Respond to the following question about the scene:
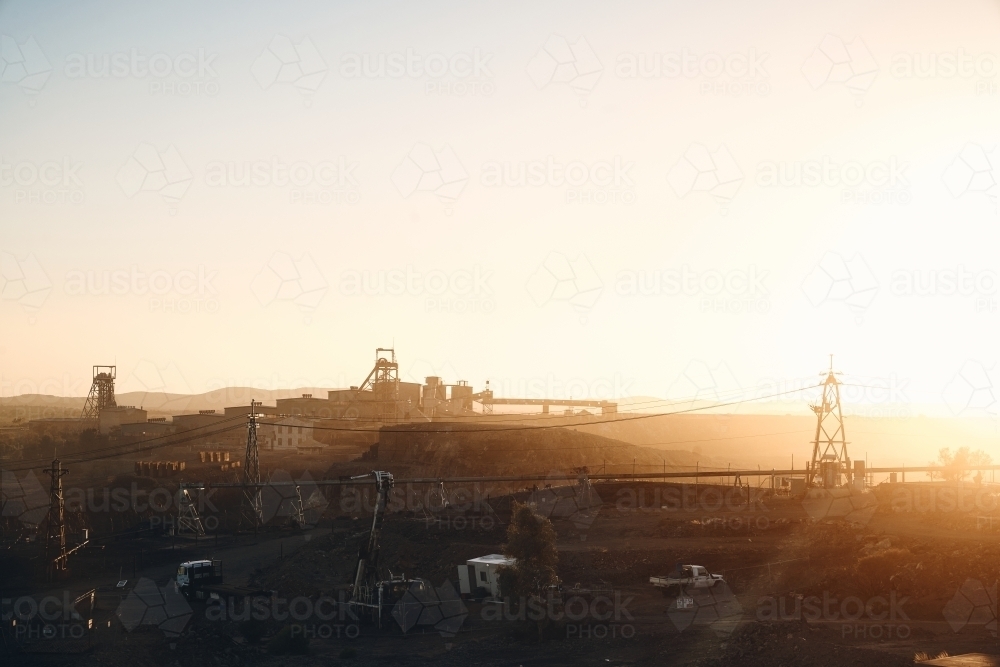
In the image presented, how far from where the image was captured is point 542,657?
2180 centimetres

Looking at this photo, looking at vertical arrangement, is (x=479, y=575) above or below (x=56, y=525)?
below

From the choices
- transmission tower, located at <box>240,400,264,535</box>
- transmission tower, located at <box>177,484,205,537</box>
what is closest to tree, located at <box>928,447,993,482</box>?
transmission tower, located at <box>240,400,264,535</box>

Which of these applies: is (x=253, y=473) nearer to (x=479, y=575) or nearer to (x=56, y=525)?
(x=56, y=525)

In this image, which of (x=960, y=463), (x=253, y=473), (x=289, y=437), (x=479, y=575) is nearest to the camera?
(x=479, y=575)

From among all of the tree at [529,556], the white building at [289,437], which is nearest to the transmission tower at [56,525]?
the tree at [529,556]

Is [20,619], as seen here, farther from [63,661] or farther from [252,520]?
[252,520]

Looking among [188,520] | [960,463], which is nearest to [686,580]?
[188,520]

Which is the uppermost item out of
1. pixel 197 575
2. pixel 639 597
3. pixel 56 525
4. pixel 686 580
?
pixel 686 580

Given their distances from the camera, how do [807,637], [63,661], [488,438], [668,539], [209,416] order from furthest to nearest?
[209,416] → [488,438] → [668,539] → [63,661] → [807,637]

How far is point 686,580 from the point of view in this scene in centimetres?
2667

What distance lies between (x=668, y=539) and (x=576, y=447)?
35.4m

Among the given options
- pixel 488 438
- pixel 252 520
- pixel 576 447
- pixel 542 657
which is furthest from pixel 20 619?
pixel 576 447

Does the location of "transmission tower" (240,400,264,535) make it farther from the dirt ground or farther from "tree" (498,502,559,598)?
"tree" (498,502,559,598)

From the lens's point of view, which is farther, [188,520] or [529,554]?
[188,520]
